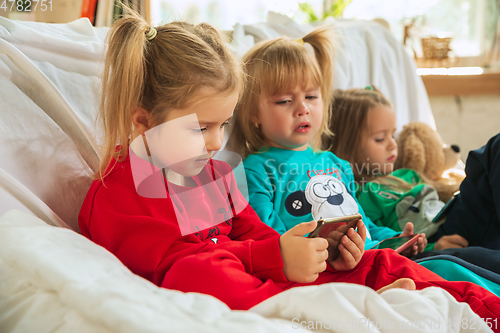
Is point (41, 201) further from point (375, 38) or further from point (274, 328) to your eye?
point (375, 38)

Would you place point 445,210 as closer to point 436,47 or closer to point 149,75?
point 149,75

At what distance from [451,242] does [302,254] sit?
2.01 ft

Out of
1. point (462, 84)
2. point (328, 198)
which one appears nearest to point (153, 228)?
point (328, 198)

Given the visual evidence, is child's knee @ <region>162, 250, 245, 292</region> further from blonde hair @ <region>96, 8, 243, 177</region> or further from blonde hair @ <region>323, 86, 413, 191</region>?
blonde hair @ <region>323, 86, 413, 191</region>

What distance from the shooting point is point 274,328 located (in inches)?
16.2

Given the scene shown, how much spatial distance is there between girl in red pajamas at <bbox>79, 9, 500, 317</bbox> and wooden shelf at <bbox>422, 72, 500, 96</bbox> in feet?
6.62

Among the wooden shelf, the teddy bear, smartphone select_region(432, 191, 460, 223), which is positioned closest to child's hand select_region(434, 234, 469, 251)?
smartphone select_region(432, 191, 460, 223)

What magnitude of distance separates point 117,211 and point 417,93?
1.43 m

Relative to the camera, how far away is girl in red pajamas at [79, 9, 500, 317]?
1.95ft

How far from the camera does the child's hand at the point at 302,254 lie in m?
0.60

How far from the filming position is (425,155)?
1423 mm

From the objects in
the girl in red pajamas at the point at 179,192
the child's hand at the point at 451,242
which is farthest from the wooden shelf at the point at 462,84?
the girl in red pajamas at the point at 179,192

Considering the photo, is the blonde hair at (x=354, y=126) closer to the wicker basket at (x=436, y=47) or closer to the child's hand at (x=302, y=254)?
the child's hand at (x=302, y=254)

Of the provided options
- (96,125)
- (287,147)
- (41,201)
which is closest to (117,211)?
(41,201)
